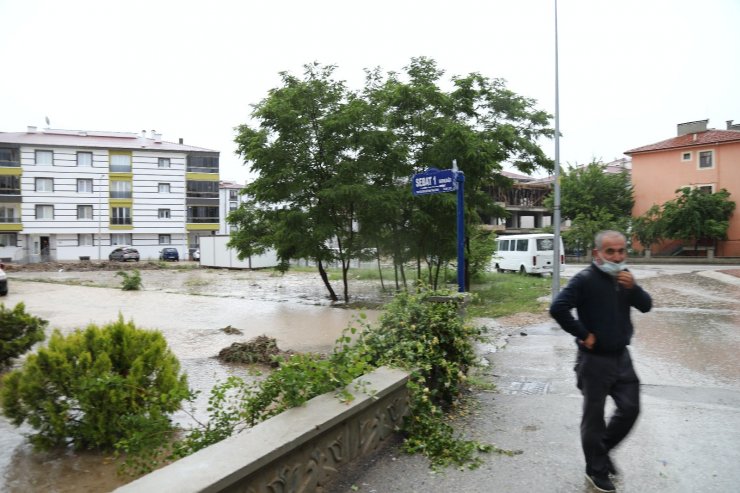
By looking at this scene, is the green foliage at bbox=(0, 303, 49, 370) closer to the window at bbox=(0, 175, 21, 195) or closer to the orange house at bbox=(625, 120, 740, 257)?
the orange house at bbox=(625, 120, 740, 257)

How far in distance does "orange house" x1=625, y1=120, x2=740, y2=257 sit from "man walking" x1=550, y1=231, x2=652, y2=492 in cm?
4194

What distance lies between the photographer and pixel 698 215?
3709 centimetres

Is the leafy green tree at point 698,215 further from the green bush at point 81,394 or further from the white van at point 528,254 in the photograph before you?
the green bush at point 81,394

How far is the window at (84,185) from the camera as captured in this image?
173 feet

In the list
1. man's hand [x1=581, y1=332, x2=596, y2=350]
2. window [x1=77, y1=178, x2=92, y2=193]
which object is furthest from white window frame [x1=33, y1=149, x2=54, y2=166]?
man's hand [x1=581, y1=332, x2=596, y2=350]

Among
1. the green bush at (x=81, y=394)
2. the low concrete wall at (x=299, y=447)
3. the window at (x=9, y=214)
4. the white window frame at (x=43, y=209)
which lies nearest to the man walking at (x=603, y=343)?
the low concrete wall at (x=299, y=447)

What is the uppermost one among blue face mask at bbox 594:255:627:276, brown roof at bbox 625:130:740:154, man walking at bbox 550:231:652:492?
brown roof at bbox 625:130:740:154

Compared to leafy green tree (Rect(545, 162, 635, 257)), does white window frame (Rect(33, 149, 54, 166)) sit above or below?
above

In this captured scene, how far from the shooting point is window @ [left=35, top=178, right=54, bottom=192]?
5130 centimetres

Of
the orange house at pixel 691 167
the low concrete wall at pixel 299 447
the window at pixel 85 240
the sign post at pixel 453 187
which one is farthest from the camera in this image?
the window at pixel 85 240

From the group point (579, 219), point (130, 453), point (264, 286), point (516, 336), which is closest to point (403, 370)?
point (130, 453)

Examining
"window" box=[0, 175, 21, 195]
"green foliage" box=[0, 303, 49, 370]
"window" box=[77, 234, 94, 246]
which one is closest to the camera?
"green foliage" box=[0, 303, 49, 370]

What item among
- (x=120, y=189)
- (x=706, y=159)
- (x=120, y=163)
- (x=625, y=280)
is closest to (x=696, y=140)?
(x=706, y=159)

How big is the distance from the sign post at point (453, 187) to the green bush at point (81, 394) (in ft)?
13.0
